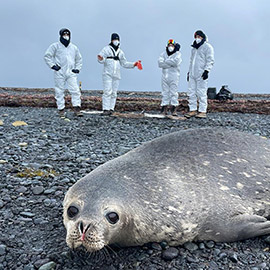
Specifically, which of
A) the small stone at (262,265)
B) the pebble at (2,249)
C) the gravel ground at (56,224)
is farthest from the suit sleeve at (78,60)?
the small stone at (262,265)

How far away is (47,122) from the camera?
11609 millimetres

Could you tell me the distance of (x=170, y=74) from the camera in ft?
47.9

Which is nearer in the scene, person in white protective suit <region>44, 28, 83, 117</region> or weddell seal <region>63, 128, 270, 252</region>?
weddell seal <region>63, 128, 270, 252</region>

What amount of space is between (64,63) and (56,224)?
397 inches

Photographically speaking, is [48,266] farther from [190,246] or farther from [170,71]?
[170,71]

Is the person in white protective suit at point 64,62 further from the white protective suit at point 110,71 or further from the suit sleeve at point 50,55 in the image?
the white protective suit at point 110,71

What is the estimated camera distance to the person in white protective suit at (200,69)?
13523mm

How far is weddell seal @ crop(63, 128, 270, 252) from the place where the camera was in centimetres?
286

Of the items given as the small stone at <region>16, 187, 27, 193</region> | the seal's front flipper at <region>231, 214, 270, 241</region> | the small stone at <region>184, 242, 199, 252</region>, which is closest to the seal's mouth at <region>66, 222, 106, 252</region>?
the small stone at <region>184, 242, 199, 252</region>

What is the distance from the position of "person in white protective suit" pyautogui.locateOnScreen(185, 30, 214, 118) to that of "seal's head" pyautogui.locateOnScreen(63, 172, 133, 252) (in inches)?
450

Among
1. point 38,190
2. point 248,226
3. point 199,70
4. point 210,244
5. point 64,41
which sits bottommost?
point 38,190

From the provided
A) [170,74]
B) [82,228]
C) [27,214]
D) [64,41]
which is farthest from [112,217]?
[170,74]

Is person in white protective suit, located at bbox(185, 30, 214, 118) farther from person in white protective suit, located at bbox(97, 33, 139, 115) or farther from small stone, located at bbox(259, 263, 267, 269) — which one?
small stone, located at bbox(259, 263, 267, 269)

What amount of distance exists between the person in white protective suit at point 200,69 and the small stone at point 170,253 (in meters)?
11.2
